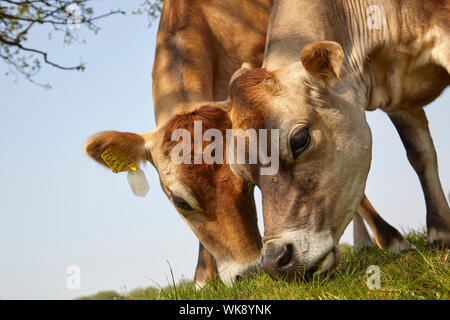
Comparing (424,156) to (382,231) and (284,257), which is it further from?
(284,257)

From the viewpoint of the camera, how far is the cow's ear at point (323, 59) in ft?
11.3

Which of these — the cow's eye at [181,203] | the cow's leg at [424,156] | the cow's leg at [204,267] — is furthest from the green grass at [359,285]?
the cow's leg at [424,156]

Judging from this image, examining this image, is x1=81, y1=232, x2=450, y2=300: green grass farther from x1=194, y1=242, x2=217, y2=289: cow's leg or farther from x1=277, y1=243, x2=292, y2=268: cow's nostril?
x1=194, y1=242, x2=217, y2=289: cow's leg

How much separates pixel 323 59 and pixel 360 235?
3296mm

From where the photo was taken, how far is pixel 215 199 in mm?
4121

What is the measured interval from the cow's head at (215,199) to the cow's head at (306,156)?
0.41 m

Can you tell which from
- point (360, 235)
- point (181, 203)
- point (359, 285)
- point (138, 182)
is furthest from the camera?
point (360, 235)

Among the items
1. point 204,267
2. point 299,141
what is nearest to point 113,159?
point 204,267

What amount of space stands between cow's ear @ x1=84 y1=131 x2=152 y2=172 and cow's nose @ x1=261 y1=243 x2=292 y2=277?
194cm

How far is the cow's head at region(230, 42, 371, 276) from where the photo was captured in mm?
3312
